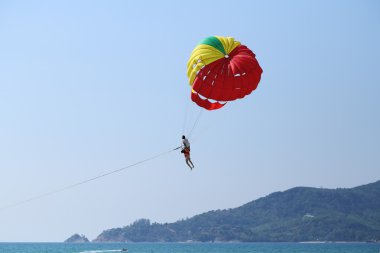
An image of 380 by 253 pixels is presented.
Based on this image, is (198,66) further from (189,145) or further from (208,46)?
(189,145)

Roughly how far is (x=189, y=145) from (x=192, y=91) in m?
2.85

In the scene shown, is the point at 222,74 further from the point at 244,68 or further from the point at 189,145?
the point at 189,145

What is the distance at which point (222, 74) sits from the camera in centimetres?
3253

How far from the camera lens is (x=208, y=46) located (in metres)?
33.2

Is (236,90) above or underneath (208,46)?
underneath

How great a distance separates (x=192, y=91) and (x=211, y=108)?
4.63 feet

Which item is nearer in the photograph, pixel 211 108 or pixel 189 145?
pixel 189 145

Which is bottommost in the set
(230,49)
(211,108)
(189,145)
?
(189,145)

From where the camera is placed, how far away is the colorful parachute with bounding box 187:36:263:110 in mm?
32375

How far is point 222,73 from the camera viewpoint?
3253 cm

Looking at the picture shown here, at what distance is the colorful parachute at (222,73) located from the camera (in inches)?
1275

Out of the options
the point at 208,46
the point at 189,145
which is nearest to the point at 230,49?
the point at 208,46

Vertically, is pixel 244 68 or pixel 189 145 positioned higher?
pixel 244 68

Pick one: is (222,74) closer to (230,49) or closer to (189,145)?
(230,49)
